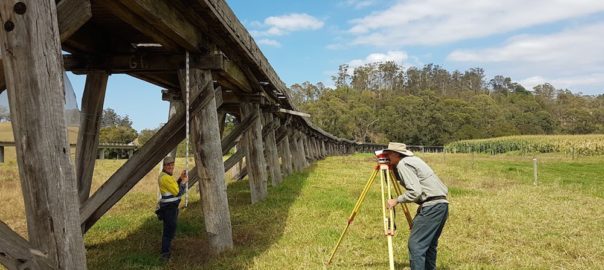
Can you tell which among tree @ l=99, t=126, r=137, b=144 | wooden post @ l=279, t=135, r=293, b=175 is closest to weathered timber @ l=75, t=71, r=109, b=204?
wooden post @ l=279, t=135, r=293, b=175

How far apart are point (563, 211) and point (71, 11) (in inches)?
397

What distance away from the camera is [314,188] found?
14359mm

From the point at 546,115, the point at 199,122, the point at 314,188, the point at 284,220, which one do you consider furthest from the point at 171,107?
the point at 546,115

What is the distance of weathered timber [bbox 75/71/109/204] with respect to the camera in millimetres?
6656

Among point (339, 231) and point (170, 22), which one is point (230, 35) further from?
point (339, 231)

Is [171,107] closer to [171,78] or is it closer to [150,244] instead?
[171,78]

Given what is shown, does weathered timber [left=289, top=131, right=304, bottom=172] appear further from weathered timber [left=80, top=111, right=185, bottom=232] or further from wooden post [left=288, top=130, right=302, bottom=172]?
weathered timber [left=80, top=111, right=185, bottom=232]

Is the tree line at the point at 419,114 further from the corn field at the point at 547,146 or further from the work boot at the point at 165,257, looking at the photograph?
the work boot at the point at 165,257

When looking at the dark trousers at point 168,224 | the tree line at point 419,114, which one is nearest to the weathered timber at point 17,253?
the dark trousers at point 168,224

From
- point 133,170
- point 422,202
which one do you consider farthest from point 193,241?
point 422,202

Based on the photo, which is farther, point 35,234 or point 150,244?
point 150,244

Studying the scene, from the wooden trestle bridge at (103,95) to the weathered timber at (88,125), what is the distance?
1cm

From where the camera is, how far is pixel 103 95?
6824 mm

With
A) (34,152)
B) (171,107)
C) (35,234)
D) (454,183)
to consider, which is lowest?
(454,183)
